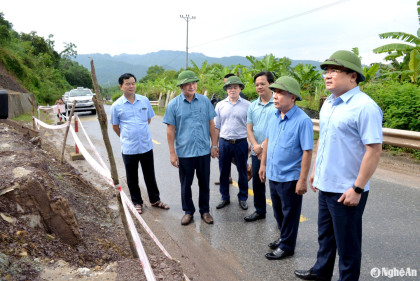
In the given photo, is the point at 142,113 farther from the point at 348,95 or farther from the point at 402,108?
the point at 402,108

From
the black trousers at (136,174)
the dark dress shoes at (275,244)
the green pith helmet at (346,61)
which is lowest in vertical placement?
the dark dress shoes at (275,244)

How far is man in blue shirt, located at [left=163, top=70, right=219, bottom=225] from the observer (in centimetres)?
444

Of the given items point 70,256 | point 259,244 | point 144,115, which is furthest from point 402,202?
point 70,256

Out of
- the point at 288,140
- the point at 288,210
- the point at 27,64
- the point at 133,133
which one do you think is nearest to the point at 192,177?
the point at 133,133

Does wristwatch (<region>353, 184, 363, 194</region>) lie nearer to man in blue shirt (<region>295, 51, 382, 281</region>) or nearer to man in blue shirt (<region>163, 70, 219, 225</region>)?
man in blue shirt (<region>295, 51, 382, 281</region>)

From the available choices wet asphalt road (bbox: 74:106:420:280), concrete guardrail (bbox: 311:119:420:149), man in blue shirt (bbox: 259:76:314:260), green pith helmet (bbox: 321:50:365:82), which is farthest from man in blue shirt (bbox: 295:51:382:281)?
concrete guardrail (bbox: 311:119:420:149)

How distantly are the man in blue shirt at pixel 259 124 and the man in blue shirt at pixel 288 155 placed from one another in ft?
2.36

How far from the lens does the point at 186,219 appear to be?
455 cm

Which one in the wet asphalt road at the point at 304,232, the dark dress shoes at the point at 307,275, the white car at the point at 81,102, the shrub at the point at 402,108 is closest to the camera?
the dark dress shoes at the point at 307,275

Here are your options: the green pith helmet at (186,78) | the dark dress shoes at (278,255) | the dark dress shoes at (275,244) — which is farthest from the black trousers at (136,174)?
the dark dress shoes at (278,255)

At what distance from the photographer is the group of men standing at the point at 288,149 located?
2541mm

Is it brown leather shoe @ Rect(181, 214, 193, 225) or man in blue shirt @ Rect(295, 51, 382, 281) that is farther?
A: brown leather shoe @ Rect(181, 214, 193, 225)

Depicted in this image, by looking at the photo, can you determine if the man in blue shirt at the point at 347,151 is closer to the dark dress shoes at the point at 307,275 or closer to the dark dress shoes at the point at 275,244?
the dark dress shoes at the point at 307,275

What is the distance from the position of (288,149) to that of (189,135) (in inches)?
59.1
